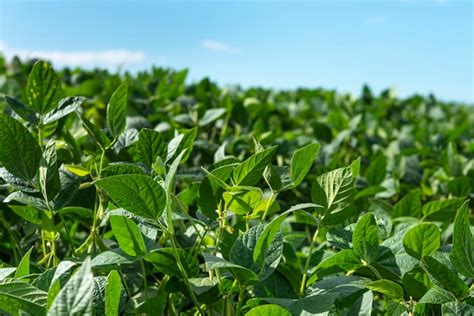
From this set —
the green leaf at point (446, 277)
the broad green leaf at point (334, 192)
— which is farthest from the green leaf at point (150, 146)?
the green leaf at point (446, 277)

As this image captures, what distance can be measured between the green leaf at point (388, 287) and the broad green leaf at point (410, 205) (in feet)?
1.92

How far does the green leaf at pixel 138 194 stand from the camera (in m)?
0.90

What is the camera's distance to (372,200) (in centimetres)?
160

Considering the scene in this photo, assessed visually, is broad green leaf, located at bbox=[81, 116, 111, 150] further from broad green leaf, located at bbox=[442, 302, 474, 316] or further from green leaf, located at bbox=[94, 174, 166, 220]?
broad green leaf, located at bbox=[442, 302, 474, 316]

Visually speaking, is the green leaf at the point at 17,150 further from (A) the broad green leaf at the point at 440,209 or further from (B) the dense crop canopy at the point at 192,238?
(A) the broad green leaf at the point at 440,209

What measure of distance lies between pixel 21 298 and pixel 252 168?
1.29 ft

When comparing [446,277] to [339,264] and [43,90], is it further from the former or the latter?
[43,90]

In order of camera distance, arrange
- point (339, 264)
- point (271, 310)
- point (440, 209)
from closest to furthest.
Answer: point (271, 310)
point (339, 264)
point (440, 209)

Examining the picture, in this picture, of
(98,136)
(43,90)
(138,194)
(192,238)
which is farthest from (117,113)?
(138,194)

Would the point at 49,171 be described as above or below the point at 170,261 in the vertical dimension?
above

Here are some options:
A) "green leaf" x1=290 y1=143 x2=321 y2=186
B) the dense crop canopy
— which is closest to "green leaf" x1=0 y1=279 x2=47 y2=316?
the dense crop canopy

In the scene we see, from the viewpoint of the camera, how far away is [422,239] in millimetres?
1014

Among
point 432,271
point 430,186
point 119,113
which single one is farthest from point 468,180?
point 119,113

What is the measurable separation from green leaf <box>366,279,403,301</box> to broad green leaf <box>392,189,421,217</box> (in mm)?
585
